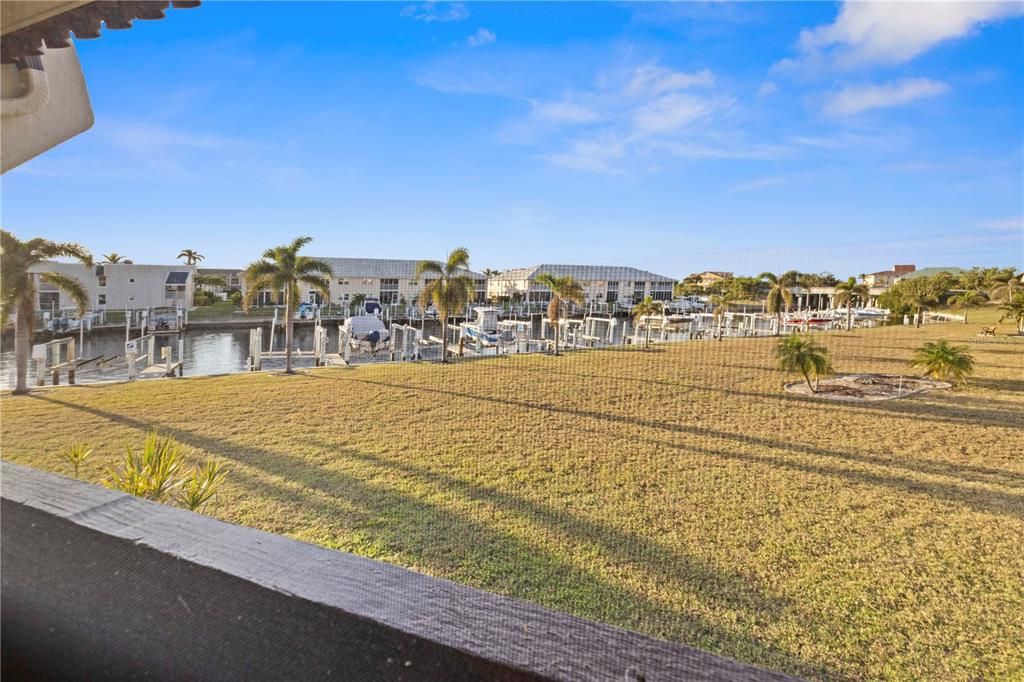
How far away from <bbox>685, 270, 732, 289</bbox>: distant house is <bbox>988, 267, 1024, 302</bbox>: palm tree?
5.26 ft

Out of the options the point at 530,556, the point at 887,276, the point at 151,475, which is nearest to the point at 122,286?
the point at 151,475

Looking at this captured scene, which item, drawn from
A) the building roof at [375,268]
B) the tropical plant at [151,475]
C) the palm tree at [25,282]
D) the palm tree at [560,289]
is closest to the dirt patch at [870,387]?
the palm tree at [560,289]

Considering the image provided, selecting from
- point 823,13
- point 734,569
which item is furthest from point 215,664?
point 823,13

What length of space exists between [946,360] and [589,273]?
454 cm

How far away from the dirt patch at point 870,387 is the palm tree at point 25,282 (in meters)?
5.39

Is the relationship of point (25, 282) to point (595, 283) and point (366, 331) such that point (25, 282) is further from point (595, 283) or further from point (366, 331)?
point (595, 283)

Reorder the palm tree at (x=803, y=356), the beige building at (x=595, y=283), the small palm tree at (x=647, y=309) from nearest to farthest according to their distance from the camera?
the palm tree at (x=803, y=356) → the beige building at (x=595, y=283) → the small palm tree at (x=647, y=309)

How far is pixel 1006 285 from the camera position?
3.11m

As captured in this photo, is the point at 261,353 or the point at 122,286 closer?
the point at 122,286

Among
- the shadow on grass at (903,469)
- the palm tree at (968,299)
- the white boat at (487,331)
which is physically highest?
the palm tree at (968,299)

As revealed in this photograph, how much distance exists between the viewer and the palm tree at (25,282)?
2.73 metres

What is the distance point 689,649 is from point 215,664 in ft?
1.29

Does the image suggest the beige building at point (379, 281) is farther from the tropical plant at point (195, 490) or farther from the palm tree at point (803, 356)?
the tropical plant at point (195, 490)

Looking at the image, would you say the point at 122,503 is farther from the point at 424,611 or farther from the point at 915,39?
the point at 915,39
